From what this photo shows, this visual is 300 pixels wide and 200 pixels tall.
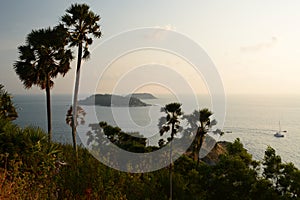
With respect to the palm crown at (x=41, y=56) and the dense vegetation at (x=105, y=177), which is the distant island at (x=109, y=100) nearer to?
the dense vegetation at (x=105, y=177)

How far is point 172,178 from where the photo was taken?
13.8 metres

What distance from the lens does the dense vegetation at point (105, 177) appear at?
4.47m

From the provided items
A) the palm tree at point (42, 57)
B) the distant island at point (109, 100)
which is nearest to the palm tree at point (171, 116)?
the palm tree at point (42, 57)

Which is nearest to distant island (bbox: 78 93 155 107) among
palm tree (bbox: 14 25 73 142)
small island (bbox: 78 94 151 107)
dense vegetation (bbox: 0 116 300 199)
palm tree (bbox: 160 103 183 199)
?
small island (bbox: 78 94 151 107)

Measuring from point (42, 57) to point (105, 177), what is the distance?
12.2 m

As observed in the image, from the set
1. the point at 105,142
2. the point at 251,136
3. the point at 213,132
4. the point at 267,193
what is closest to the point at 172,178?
the point at 267,193

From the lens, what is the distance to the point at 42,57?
16797 millimetres

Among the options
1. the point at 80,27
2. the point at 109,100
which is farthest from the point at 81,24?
the point at 109,100

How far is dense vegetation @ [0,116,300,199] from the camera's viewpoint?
4.47 meters

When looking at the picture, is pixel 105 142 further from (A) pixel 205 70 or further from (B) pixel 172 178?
(A) pixel 205 70

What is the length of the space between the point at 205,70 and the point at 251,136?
7278 cm

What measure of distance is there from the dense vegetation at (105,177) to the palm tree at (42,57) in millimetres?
A: 4953

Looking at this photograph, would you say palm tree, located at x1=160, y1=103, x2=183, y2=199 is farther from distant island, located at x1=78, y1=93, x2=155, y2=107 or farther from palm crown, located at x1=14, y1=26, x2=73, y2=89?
distant island, located at x1=78, y1=93, x2=155, y2=107

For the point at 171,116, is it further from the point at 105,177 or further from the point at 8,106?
the point at 105,177
